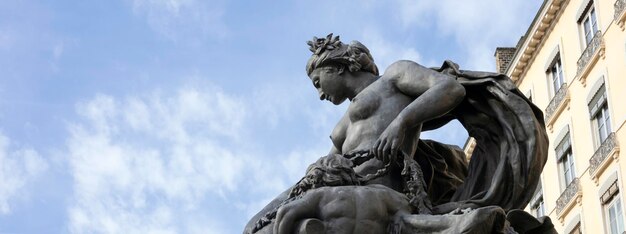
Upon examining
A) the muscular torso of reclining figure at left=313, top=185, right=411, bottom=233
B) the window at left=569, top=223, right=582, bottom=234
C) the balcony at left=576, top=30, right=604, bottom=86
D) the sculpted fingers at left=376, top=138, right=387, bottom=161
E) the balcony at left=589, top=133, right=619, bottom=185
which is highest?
the balcony at left=576, top=30, right=604, bottom=86

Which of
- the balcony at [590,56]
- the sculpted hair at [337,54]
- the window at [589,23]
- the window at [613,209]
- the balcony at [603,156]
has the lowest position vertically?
the sculpted hair at [337,54]

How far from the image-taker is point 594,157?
128 feet

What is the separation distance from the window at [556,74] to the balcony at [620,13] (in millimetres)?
4912

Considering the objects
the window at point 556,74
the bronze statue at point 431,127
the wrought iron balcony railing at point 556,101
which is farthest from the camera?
the window at point 556,74

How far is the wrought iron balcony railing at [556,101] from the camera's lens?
42.3 meters

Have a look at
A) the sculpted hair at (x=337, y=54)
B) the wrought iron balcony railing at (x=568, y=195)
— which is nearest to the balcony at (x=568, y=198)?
A: the wrought iron balcony railing at (x=568, y=195)

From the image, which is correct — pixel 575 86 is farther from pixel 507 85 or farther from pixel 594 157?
pixel 507 85

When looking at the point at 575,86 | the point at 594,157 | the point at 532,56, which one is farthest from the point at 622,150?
the point at 532,56

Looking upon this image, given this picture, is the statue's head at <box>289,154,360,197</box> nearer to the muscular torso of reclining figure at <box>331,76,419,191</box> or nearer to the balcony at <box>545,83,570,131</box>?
the muscular torso of reclining figure at <box>331,76,419,191</box>

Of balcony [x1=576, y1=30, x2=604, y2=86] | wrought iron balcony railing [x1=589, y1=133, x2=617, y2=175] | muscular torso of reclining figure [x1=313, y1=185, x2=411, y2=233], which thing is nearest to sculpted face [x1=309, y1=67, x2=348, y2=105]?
muscular torso of reclining figure [x1=313, y1=185, x2=411, y2=233]

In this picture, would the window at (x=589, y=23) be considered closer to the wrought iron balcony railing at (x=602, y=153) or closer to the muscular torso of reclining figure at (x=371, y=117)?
the wrought iron balcony railing at (x=602, y=153)

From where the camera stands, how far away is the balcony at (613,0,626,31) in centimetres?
3794

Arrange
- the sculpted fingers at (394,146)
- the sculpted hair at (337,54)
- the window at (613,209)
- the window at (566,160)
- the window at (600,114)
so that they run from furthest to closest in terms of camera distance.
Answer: the window at (566,160), the window at (600,114), the window at (613,209), the sculpted hair at (337,54), the sculpted fingers at (394,146)

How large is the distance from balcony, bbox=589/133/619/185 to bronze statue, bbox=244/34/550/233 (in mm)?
29567
